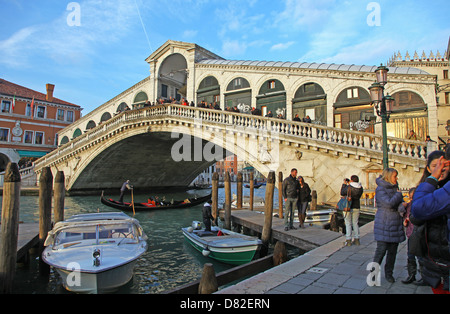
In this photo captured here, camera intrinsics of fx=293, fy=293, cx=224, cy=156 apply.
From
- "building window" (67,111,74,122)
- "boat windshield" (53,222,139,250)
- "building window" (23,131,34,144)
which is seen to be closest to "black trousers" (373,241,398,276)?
"boat windshield" (53,222,139,250)

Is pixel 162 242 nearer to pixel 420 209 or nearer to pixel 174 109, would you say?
pixel 420 209

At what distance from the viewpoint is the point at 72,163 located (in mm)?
20578

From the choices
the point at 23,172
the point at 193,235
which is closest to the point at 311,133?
the point at 193,235

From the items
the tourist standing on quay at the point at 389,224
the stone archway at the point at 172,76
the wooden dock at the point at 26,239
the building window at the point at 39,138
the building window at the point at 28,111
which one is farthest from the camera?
the building window at the point at 39,138

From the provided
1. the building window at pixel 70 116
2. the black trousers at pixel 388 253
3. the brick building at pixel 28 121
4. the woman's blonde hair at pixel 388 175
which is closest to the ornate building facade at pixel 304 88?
the woman's blonde hair at pixel 388 175

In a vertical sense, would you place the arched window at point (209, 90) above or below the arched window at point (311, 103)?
above

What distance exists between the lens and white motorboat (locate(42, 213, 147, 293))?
423cm

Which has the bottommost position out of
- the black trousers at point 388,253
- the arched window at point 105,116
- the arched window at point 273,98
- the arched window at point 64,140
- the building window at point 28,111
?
the black trousers at point 388,253

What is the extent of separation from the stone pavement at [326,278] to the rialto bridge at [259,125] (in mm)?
6106

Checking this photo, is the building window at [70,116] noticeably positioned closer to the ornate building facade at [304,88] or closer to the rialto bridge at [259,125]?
the rialto bridge at [259,125]

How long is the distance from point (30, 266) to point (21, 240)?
1.89 ft

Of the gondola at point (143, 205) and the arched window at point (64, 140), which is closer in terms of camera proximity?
the gondola at point (143, 205)

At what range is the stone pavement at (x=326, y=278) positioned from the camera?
297 centimetres
